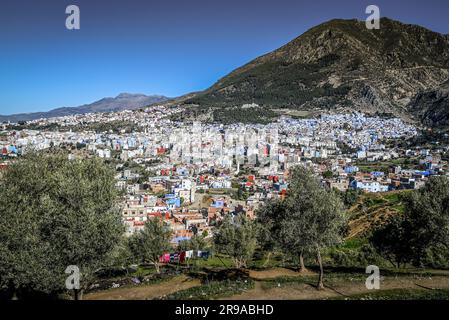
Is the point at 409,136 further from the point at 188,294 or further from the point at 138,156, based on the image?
the point at 188,294

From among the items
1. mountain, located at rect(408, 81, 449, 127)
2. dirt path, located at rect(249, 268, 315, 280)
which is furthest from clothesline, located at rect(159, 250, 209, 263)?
mountain, located at rect(408, 81, 449, 127)

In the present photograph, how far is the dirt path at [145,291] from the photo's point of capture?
17344 millimetres

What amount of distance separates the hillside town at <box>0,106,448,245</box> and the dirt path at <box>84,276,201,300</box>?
198 inches

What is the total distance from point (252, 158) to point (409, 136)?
6931cm

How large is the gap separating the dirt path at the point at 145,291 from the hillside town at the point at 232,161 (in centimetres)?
503

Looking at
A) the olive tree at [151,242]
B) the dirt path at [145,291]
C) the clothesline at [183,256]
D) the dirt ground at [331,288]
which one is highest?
the dirt ground at [331,288]

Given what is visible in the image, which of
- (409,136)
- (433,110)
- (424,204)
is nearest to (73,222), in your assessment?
(424,204)

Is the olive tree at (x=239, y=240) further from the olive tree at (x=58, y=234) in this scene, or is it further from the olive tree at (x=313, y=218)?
the olive tree at (x=58, y=234)

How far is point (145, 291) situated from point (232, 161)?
11328 centimetres

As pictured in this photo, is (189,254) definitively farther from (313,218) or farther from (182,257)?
(313,218)

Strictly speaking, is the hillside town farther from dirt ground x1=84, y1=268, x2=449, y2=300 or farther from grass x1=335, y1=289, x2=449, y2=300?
grass x1=335, y1=289, x2=449, y2=300

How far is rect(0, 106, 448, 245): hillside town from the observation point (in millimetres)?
71812

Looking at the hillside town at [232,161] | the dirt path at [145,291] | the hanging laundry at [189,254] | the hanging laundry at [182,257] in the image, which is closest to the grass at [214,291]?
the dirt path at [145,291]

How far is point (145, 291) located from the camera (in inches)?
712
